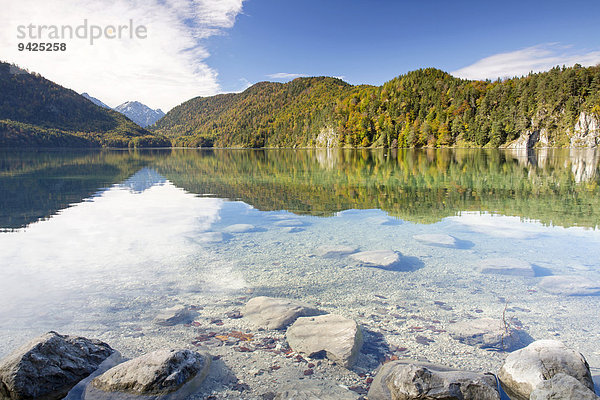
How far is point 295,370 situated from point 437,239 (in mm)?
8832

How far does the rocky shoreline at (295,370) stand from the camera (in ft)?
15.1

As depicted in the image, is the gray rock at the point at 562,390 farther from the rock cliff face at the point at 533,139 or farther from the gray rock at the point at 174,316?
the rock cliff face at the point at 533,139

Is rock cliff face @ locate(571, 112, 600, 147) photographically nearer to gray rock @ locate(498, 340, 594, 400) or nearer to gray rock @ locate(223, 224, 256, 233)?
Result: gray rock @ locate(223, 224, 256, 233)

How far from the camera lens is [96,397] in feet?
15.6

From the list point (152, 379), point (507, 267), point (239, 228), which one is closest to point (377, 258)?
point (507, 267)

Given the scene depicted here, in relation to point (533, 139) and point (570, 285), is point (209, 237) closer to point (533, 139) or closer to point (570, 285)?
point (570, 285)

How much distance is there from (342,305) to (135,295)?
5.24 m

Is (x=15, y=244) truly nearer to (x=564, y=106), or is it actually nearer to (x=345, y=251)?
(x=345, y=251)

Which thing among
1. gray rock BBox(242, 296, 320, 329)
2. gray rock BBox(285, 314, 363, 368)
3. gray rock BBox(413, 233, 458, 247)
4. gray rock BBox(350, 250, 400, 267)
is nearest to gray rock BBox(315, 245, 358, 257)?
gray rock BBox(350, 250, 400, 267)

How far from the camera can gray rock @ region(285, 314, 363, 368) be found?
18.7 feet

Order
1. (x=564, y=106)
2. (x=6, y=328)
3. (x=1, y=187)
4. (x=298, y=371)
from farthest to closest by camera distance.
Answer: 1. (x=564, y=106)
2. (x=1, y=187)
3. (x=6, y=328)
4. (x=298, y=371)

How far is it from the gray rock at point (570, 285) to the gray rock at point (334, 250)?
5434 millimetres

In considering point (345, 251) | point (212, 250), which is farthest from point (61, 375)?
point (345, 251)

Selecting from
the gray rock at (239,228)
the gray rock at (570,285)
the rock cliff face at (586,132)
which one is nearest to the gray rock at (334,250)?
the gray rock at (239,228)
